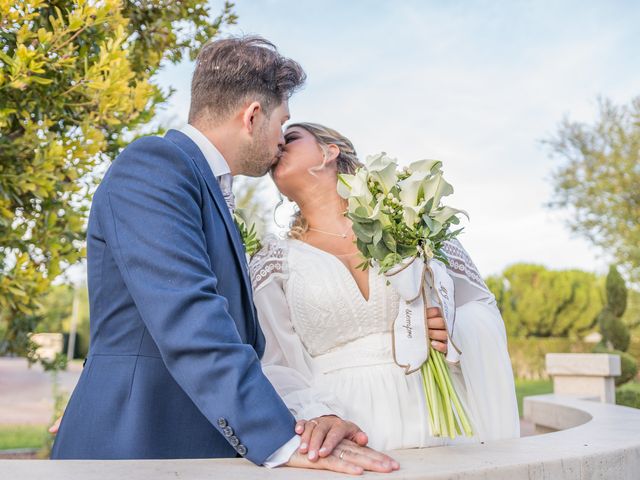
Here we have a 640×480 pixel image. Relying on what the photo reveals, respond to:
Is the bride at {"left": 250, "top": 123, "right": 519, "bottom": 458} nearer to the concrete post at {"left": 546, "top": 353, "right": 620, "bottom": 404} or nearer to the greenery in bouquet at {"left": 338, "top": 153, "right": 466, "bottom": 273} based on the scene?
the greenery in bouquet at {"left": 338, "top": 153, "right": 466, "bottom": 273}

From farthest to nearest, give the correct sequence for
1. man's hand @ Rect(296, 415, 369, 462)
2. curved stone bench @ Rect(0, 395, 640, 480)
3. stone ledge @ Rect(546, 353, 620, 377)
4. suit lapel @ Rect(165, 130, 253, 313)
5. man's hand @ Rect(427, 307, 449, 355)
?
1. stone ledge @ Rect(546, 353, 620, 377)
2. man's hand @ Rect(427, 307, 449, 355)
3. suit lapel @ Rect(165, 130, 253, 313)
4. man's hand @ Rect(296, 415, 369, 462)
5. curved stone bench @ Rect(0, 395, 640, 480)

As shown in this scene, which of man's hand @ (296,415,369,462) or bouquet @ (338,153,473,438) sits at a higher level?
bouquet @ (338,153,473,438)

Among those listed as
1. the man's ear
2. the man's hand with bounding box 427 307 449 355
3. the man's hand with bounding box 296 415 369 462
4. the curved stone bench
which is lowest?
the curved stone bench

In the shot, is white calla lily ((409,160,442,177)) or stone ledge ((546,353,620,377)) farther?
stone ledge ((546,353,620,377))

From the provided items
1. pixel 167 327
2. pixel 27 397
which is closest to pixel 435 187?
pixel 167 327

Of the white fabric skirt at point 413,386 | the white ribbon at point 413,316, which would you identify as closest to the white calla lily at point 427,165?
the white ribbon at point 413,316

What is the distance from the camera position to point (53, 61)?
4.24 meters

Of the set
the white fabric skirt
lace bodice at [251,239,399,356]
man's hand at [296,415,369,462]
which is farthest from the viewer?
lace bodice at [251,239,399,356]

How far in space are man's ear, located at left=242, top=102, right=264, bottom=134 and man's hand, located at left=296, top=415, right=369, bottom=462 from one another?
3.60 feet

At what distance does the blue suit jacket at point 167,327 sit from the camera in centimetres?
176

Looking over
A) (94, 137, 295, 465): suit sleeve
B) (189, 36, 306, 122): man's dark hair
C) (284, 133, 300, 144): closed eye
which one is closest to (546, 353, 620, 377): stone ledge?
(284, 133, 300, 144): closed eye

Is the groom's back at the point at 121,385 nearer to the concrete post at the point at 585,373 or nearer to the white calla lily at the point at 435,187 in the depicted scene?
the white calla lily at the point at 435,187

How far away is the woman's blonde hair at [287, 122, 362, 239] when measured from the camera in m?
3.35

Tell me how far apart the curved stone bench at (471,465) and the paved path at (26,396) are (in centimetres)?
734
